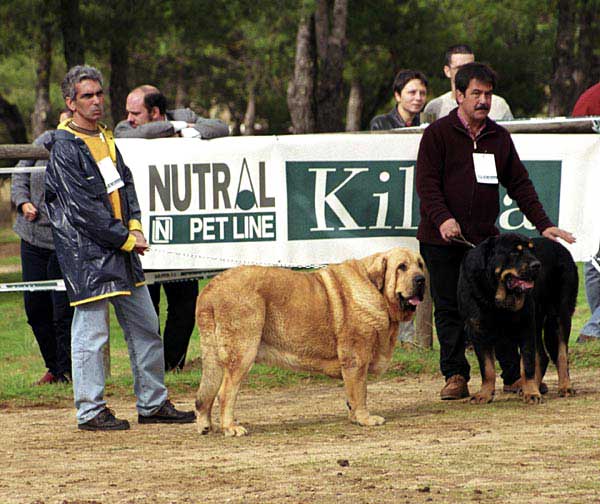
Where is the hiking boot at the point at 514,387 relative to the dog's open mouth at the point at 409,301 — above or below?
below

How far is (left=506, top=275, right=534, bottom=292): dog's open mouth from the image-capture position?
26.6 feet

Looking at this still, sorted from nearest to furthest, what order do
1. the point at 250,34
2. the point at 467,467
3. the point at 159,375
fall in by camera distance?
the point at 467,467 → the point at 159,375 → the point at 250,34

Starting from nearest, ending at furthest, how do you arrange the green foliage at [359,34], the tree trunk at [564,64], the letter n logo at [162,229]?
the letter n logo at [162,229] < the tree trunk at [564,64] < the green foliage at [359,34]

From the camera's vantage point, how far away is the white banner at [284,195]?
9.90m

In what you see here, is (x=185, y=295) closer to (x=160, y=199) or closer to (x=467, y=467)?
(x=160, y=199)

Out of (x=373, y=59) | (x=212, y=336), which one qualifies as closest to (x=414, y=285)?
(x=212, y=336)

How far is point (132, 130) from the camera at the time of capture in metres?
10.1

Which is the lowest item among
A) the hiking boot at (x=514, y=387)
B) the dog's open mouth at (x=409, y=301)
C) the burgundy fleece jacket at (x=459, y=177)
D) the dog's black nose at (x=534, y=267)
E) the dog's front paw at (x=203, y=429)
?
the hiking boot at (x=514, y=387)

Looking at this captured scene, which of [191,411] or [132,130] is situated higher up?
[132,130]

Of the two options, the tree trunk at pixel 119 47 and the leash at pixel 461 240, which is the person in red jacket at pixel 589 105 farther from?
the tree trunk at pixel 119 47

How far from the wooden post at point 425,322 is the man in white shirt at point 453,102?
1.53 m

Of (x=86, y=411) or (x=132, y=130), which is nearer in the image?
(x=86, y=411)

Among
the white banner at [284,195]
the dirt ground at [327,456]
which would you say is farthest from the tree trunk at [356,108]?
the dirt ground at [327,456]

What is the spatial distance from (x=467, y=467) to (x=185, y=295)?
4.68m
